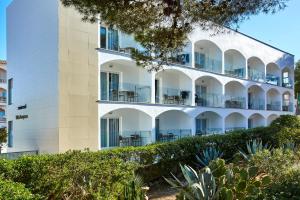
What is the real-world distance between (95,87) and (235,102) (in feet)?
55.4

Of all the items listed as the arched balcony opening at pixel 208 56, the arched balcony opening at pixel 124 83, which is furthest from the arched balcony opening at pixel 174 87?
the arched balcony opening at pixel 208 56

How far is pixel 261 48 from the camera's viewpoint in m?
35.7

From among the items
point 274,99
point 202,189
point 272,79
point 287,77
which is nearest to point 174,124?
point 272,79

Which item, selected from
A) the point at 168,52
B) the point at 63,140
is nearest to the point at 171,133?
the point at 63,140

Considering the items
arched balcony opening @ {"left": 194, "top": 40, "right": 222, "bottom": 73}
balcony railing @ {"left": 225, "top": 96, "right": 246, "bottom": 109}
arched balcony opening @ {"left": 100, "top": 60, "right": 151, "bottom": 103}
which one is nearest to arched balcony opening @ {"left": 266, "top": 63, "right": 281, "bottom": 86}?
balcony railing @ {"left": 225, "top": 96, "right": 246, "bottom": 109}

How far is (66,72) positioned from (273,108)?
92.6ft

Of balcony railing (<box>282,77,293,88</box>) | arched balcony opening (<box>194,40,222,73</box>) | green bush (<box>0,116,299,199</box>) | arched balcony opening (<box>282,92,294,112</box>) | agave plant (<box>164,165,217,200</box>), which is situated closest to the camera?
agave plant (<box>164,165,217,200</box>)

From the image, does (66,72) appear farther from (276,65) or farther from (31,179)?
(276,65)

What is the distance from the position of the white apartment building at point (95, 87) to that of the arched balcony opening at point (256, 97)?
10.9 feet

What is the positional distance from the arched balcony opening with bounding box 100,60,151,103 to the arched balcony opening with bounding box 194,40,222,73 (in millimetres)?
7311

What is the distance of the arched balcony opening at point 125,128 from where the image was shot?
66.9 ft

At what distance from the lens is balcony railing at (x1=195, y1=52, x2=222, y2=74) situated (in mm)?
27789

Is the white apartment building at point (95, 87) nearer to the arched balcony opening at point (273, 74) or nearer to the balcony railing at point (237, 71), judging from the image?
the balcony railing at point (237, 71)

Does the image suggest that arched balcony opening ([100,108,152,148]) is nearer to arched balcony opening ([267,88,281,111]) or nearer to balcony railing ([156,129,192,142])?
balcony railing ([156,129,192,142])
